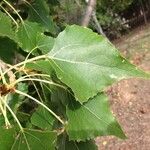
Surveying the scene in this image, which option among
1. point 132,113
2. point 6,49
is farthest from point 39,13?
point 132,113

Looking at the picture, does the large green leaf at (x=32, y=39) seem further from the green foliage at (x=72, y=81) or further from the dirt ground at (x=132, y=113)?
the dirt ground at (x=132, y=113)

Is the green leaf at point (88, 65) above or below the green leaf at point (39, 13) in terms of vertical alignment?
above

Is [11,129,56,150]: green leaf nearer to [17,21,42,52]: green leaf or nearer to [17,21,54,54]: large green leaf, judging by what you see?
[17,21,54,54]: large green leaf

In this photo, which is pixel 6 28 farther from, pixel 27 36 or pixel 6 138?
pixel 6 138

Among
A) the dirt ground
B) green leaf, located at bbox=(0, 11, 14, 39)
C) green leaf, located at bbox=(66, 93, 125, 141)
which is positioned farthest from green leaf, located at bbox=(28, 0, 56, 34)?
the dirt ground

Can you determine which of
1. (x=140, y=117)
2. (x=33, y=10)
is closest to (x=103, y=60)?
(x=33, y=10)

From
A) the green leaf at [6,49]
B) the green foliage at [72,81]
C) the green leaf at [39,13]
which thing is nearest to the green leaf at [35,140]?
the green foliage at [72,81]
